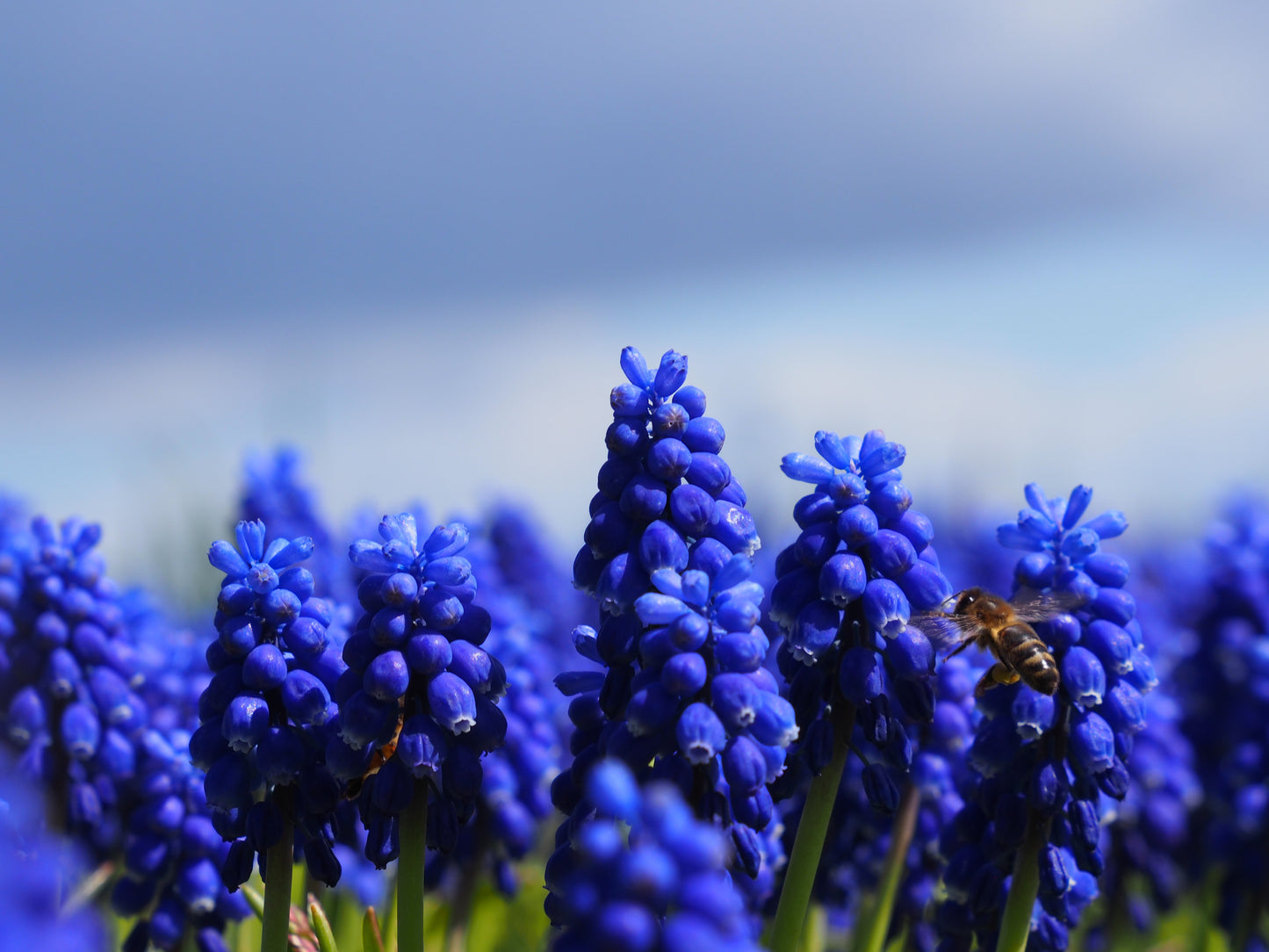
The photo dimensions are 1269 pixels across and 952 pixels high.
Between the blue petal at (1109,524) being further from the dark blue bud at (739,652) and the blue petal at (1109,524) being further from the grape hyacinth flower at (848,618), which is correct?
the dark blue bud at (739,652)

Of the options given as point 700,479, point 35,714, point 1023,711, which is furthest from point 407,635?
point 35,714

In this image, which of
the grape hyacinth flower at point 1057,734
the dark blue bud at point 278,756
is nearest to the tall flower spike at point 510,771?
the dark blue bud at point 278,756

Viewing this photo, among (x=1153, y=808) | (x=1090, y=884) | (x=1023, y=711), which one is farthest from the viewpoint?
(x=1153, y=808)

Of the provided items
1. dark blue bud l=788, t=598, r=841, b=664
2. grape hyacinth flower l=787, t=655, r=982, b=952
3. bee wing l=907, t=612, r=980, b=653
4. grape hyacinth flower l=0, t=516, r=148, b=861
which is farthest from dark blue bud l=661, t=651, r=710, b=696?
Answer: grape hyacinth flower l=0, t=516, r=148, b=861

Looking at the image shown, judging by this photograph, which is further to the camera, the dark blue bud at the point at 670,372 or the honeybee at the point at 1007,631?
the honeybee at the point at 1007,631

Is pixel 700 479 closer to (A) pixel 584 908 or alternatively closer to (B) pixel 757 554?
(A) pixel 584 908

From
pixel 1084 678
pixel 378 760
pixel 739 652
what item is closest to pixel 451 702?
pixel 378 760

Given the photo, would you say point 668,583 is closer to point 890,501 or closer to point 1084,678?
point 890,501
